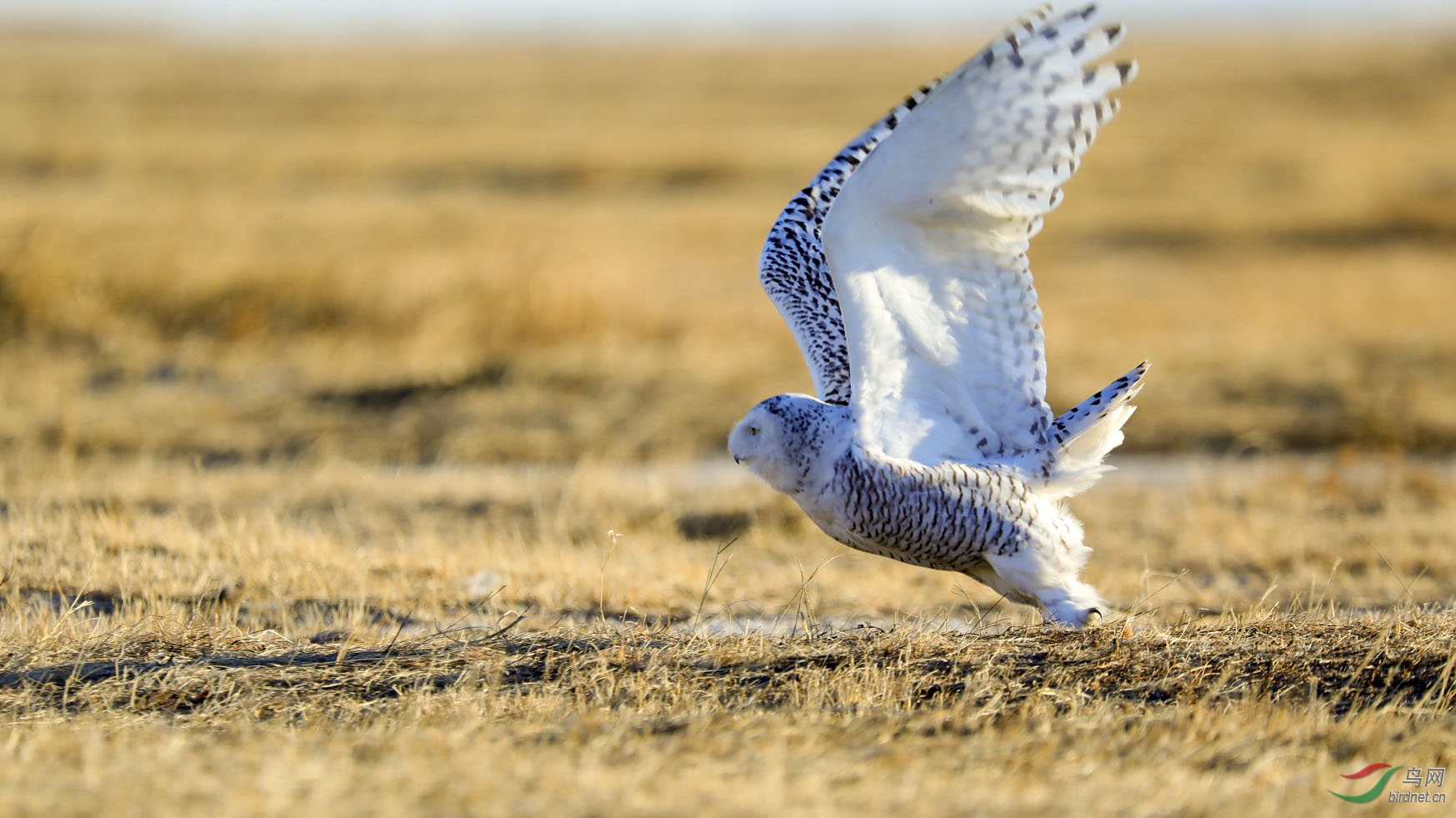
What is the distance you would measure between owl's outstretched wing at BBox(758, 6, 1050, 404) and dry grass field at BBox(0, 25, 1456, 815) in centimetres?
94

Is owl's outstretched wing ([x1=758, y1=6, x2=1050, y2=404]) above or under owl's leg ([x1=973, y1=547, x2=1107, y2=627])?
above

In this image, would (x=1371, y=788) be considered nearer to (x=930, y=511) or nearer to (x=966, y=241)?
(x=930, y=511)


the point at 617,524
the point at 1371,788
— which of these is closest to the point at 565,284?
the point at 617,524

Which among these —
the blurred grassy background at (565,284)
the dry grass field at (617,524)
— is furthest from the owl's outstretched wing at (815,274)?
the blurred grassy background at (565,284)

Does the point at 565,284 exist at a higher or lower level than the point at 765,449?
lower

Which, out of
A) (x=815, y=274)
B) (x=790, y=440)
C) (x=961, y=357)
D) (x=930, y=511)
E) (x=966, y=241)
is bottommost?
(x=930, y=511)

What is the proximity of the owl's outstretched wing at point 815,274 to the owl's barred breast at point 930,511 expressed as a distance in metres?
0.52

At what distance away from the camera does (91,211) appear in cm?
1551

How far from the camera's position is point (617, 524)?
7.76 m

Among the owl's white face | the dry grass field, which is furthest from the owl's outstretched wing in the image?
the dry grass field

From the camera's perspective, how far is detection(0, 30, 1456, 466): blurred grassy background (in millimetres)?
10766

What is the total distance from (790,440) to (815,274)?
1.19 meters

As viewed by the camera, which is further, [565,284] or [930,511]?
[565,284]

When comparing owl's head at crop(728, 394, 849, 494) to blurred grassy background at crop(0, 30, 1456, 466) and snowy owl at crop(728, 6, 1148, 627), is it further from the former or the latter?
blurred grassy background at crop(0, 30, 1456, 466)
